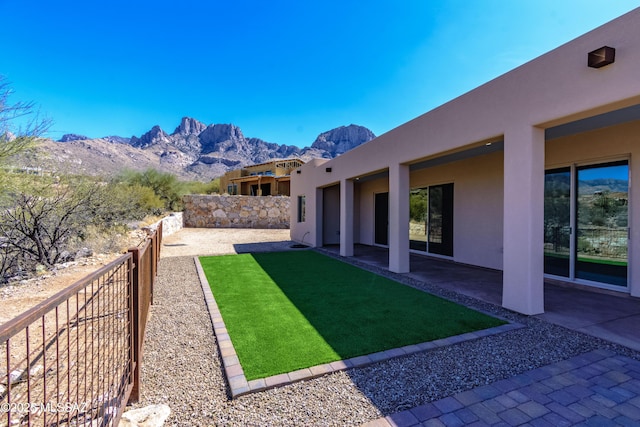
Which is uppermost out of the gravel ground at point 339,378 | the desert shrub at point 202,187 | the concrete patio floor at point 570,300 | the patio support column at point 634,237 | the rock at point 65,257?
the desert shrub at point 202,187

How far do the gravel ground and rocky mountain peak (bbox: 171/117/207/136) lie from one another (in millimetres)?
104977

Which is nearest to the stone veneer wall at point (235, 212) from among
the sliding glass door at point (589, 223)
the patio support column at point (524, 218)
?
the sliding glass door at point (589, 223)

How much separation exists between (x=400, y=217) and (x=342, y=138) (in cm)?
9923

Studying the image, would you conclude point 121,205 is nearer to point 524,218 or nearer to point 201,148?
point 524,218

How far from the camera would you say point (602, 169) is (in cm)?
633

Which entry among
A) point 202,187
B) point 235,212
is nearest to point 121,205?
point 235,212

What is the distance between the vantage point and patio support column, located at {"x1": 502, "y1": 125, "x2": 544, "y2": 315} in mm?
4734

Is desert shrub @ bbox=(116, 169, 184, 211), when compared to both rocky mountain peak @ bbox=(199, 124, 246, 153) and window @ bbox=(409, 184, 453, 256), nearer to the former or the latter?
window @ bbox=(409, 184, 453, 256)

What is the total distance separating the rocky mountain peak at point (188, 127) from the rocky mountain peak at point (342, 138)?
38.5 m

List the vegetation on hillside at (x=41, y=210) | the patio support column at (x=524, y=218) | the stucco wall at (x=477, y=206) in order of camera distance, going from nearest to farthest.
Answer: the patio support column at (x=524, y=218) < the vegetation on hillside at (x=41, y=210) < the stucco wall at (x=477, y=206)

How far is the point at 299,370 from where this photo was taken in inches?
129

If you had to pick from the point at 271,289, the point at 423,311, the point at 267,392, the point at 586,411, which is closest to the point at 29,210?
the point at 271,289

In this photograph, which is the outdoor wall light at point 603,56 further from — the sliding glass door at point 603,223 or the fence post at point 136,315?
the fence post at point 136,315

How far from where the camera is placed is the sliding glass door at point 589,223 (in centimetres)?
611
